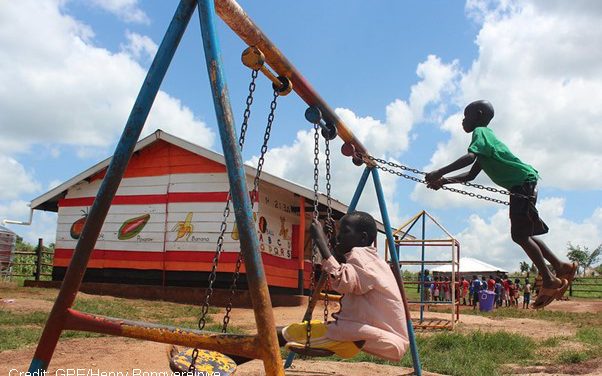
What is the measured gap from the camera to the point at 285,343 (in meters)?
3.97

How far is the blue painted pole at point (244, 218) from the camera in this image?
2.62m

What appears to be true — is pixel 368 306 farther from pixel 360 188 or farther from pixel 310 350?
pixel 360 188

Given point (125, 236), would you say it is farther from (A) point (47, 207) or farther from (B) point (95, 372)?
(B) point (95, 372)

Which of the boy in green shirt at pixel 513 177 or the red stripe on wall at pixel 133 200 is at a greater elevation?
the red stripe on wall at pixel 133 200

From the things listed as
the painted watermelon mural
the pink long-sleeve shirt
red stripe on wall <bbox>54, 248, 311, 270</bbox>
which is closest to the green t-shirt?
the pink long-sleeve shirt

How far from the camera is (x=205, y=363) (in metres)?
4.13

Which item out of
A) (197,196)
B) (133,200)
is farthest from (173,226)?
(133,200)

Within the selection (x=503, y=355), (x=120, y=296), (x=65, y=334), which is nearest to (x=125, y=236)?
(x=120, y=296)

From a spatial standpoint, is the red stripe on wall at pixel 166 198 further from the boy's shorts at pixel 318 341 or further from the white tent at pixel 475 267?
the white tent at pixel 475 267

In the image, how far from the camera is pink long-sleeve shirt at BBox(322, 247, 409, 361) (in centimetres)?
330

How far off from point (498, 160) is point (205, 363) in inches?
113

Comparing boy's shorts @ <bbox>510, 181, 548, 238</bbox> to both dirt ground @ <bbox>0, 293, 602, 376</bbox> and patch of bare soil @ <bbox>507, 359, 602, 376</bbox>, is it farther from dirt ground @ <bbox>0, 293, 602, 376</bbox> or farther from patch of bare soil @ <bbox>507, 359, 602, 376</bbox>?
patch of bare soil @ <bbox>507, 359, 602, 376</bbox>

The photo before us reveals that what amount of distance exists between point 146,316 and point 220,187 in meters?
4.86

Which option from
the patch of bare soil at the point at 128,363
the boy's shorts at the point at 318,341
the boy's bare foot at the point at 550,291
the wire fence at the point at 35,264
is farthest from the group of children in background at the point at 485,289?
the boy's shorts at the point at 318,341
